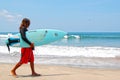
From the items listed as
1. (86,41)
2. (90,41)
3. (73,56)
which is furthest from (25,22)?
(86,41)

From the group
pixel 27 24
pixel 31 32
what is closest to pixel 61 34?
pixel 31 32

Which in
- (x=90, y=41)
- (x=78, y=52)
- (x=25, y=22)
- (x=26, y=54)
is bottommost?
(x=90, y=41)

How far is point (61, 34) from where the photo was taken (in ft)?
30.2

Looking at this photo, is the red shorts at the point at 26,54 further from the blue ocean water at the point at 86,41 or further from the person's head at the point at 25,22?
the blue ocean water at the point at 86,41

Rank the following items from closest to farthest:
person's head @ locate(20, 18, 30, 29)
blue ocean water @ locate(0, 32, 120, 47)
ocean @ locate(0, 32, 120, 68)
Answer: person's head @ locate(20, 18, 30, 29), ocean @ locate(0, 32, 120, 68), blue ocean water @ locate(0, 32, 120, 47)

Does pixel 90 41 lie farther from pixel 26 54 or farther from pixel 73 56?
pixel 26 54

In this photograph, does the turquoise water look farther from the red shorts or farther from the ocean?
the red shorts

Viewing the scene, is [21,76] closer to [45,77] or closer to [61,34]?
[45,77]

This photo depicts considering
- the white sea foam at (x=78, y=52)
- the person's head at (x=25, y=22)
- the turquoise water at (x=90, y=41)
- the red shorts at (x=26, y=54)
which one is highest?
the person's head at (x=25, y=22)

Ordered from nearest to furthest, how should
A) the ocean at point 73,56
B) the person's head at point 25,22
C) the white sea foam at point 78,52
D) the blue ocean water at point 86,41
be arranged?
the person's head at point 25,22, the ocean at point 73,56, the white sea foam at point 78,52, the blue ocean water at point 86,41

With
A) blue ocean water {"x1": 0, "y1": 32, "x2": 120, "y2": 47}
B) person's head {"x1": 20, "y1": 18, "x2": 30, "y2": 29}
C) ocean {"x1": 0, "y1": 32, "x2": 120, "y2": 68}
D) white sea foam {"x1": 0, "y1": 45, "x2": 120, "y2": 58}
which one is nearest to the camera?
person's head {"x1": 20, "y1": 18, "x2": 30, "y2": 29}

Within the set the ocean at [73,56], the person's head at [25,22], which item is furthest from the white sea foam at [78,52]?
the person's head at [25,22]

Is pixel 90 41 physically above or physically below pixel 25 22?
below

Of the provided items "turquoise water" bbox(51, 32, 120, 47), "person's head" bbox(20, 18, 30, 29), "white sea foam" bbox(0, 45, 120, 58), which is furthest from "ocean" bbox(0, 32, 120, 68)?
"turquoise water" bbox(51, 32, 120, 47)
